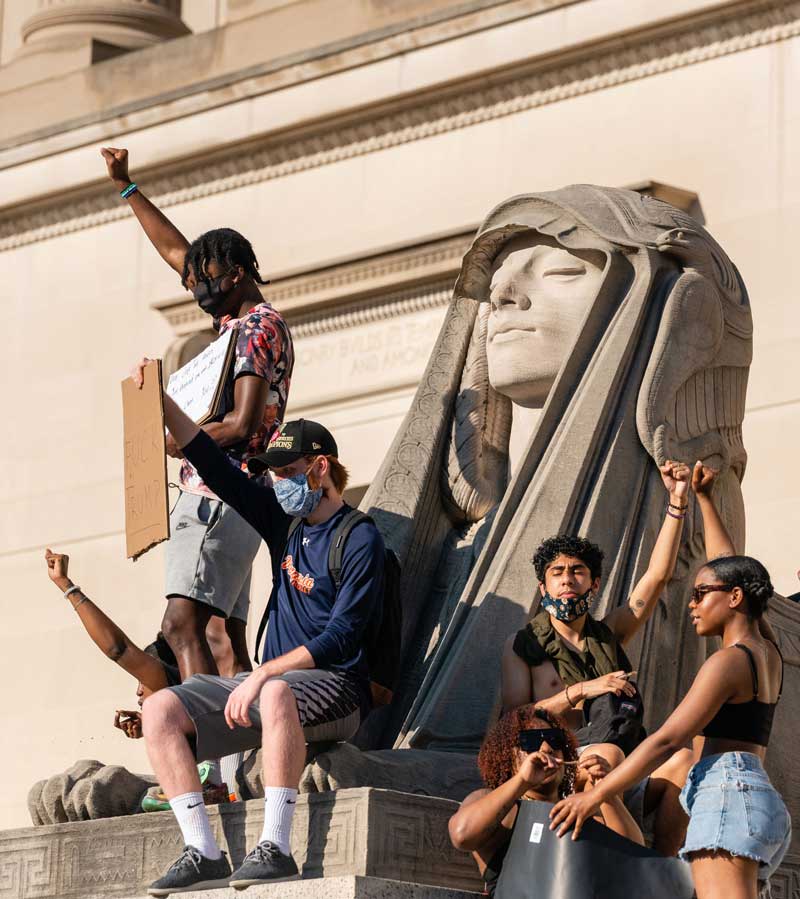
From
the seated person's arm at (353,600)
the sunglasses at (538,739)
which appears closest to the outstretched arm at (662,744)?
the sunglasses at (538,739)

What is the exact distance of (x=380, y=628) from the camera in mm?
7582

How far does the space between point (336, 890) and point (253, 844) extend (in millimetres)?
504

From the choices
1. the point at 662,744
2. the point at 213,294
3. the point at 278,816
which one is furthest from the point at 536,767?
the point at 213,294

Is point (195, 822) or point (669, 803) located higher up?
point (669, 803)

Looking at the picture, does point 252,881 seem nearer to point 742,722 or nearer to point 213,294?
point 742,722

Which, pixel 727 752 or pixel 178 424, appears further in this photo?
pixel 178 424

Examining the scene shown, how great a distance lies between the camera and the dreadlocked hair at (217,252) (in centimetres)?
854

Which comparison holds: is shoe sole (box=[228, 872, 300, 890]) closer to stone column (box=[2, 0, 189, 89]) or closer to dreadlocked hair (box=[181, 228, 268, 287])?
dreadlocked hair (box=[181, 228, 268, 287])

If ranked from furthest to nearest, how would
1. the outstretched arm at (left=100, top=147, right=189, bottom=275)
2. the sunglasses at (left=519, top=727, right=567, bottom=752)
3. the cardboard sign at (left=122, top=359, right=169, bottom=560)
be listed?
the outstretched arm at (left=100, top=147, right=189, bottom=275) → the cardboard sign at (left=122, top=359, right=169, bottom=560) → the sunglasses at (left=519, top=727, right=567, bottom=752)

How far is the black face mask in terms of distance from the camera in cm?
859

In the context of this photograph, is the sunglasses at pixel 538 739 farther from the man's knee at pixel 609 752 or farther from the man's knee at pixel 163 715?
the man's knee at pixel 163 715

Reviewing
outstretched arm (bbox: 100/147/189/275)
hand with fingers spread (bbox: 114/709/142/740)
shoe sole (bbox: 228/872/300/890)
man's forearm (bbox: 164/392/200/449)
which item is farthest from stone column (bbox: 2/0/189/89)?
shoe sole (bbox: 228/872/300/890)

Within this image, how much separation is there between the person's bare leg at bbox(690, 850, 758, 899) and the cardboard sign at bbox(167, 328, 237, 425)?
2.61 m

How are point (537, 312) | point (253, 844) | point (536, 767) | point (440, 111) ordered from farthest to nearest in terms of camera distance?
point (440, 111)
point (537, 312)
point (253, 844)
point (536, 767)
